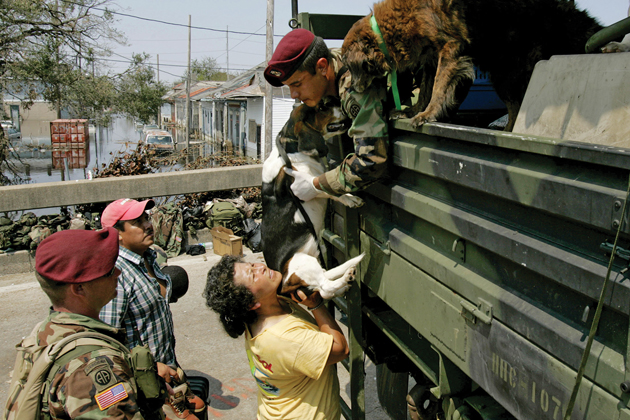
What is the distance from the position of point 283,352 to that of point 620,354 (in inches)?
60.3

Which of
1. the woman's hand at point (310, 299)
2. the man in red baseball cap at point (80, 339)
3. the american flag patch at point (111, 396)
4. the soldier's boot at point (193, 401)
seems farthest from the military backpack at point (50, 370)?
the woman's hand at point (310, 299)

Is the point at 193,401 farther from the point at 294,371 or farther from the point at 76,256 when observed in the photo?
the point at 76,256

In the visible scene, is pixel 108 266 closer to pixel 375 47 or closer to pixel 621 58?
pixel 375 47

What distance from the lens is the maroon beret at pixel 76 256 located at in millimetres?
1853

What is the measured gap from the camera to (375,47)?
7.36 ft

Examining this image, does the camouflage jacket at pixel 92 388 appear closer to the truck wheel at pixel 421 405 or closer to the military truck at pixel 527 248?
the military truck at pixel 527 248

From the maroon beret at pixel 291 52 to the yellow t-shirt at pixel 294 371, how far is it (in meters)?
1.35

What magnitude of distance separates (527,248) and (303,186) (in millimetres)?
1626

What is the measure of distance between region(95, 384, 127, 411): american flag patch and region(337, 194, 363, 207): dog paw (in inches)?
54.8

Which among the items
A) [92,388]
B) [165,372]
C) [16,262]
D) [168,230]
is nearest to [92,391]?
[92,388]

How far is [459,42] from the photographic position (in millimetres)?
2170

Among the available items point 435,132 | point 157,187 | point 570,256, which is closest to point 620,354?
point 570,256

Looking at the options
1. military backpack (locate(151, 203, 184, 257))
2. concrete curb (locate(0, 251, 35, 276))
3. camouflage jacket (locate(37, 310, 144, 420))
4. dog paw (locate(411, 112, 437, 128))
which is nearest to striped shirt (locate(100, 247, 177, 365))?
camouflage jacket (locate(37, 310, 144, 420))

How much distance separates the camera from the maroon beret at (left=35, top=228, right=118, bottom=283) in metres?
1.85
